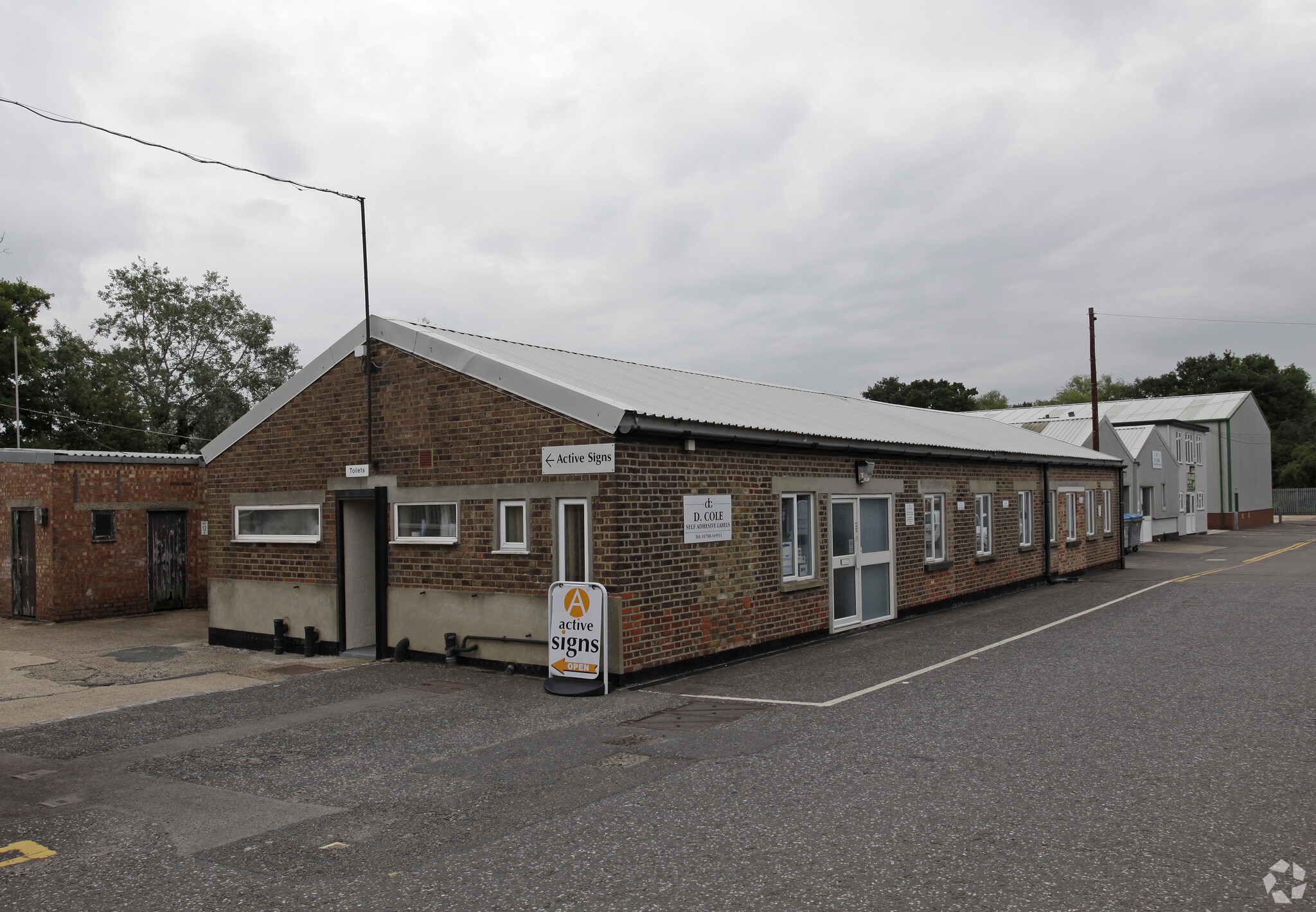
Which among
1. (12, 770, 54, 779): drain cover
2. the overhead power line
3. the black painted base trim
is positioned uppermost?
the overhead power line

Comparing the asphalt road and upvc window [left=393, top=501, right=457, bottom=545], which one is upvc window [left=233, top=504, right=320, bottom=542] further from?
the asphalt road

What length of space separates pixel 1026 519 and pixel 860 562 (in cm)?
814

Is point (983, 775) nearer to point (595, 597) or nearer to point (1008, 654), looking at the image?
point (595, 597)

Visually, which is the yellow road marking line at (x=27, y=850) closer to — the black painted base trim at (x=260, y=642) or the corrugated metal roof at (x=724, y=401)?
the corrugated metal roof at (x=724, y=401)

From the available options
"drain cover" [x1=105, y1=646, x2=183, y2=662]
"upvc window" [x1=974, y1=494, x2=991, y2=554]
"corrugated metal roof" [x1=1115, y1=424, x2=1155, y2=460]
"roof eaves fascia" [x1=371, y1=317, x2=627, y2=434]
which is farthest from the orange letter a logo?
"corrugated metal roof" [x1=1115, y1=424, x2=1155, y2=460]

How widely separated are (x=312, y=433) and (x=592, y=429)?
503 centimetres

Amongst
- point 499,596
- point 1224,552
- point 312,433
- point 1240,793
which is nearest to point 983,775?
point 1240,793

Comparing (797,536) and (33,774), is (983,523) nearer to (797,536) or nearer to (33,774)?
(797,536)

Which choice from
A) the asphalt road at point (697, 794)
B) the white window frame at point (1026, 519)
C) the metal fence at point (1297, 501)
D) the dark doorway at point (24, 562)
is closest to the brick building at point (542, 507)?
the asphalt road at point (697, 794)

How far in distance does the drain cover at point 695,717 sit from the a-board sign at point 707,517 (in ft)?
7.18

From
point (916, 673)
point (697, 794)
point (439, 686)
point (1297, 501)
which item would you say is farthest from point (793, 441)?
point (1297, 501)

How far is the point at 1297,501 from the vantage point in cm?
6594

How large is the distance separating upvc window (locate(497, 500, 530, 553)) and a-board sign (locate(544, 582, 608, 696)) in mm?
1148

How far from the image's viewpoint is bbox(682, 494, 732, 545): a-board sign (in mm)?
10633
